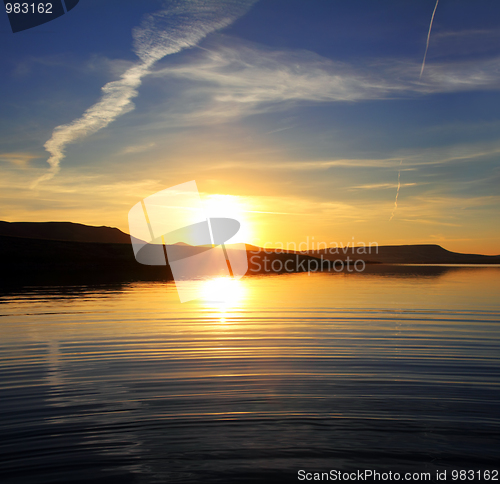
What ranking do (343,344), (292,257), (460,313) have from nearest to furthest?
(343,344) < (460,313) < (292,257)

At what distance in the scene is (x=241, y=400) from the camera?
24.5 ft

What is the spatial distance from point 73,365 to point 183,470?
6.28 meters

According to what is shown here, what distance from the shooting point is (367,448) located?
5.52 m

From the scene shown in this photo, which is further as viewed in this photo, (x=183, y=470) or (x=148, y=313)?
(x=148, y=313)

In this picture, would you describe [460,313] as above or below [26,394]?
below

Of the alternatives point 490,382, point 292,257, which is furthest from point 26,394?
point 292,257

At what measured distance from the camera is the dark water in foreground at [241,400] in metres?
5.21

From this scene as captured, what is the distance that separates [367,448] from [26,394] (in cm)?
664

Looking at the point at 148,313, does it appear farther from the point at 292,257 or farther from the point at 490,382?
the point at 292,257

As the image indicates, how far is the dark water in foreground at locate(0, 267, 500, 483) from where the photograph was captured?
5.21 meters

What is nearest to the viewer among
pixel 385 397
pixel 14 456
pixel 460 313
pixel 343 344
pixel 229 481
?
pixel 229 481

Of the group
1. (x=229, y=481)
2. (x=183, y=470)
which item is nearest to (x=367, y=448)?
(x=229, y=481)

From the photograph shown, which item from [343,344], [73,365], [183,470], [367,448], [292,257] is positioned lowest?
[292,257]

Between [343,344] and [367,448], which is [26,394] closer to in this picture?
[367,448]
